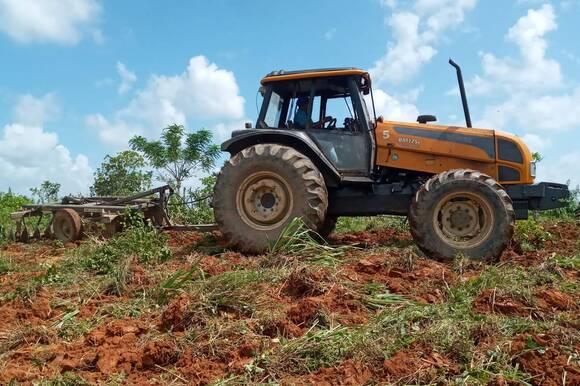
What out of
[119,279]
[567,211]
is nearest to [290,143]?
[119,279]

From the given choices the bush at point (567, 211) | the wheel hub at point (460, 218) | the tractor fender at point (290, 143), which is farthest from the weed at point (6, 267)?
the bush at point (567, 211)

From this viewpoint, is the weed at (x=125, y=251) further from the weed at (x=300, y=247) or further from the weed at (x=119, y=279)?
the weed at (x=300, y=247)

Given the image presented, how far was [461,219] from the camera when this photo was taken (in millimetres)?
6605

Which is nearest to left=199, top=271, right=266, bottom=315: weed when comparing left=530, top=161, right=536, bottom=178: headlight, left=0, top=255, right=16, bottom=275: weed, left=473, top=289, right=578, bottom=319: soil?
left=473, top=289, right=578, bottom=319: soil

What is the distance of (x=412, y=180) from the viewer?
7559mm

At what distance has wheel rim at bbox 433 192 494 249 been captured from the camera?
648 cm

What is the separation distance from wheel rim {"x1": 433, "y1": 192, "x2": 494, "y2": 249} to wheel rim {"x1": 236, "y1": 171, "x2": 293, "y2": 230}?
1.75 m

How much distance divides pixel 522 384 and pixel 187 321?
2.17m

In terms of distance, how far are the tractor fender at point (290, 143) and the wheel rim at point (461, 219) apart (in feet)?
4.52

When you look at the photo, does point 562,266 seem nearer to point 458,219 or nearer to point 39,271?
point 458,219

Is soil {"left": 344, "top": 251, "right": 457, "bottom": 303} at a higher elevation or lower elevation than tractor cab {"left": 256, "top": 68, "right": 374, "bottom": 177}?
lower

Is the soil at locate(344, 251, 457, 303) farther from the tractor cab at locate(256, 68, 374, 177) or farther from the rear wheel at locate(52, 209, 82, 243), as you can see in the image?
the rear wheel at locate(52, 209, 82, 243)

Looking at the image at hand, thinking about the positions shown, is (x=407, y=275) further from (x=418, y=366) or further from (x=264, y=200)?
(x=264, y=200)

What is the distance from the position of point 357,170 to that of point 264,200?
4.11 ft
